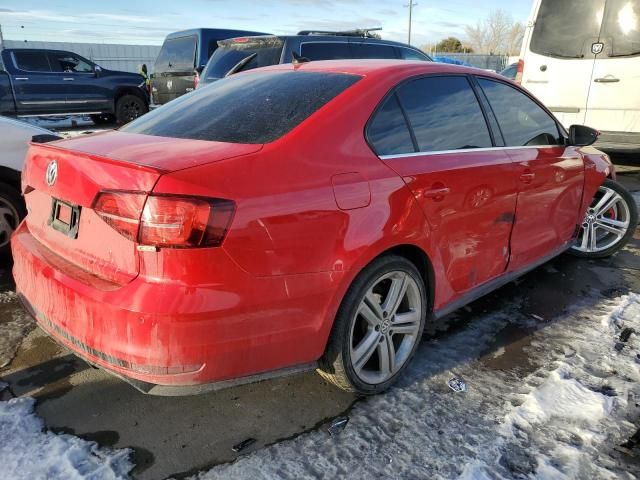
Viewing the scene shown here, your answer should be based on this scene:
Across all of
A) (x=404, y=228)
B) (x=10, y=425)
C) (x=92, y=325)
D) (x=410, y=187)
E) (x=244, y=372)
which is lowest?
(x=10, y=425)

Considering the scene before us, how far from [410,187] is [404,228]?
0.66ft

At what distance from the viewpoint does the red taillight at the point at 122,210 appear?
186 cm

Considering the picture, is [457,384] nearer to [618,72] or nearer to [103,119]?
[618,72]

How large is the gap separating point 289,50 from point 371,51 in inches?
67.0

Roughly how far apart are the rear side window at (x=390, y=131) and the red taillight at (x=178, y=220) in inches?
34.4

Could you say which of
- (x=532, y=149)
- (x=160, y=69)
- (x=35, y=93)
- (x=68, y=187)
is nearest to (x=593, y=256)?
(x=532, y=149)

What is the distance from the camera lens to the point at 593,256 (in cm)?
458

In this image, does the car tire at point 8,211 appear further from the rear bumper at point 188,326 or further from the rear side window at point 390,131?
the rear side window at point 390,131

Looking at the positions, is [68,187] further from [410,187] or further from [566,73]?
[566,73]

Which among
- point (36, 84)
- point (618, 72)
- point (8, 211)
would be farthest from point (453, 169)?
point (36, 84)

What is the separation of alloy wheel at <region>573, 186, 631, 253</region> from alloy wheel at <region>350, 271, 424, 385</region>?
255cm

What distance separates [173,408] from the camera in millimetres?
2508

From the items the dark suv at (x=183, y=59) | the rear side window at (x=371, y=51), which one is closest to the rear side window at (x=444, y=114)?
the rear side window at (x=371, y=51)

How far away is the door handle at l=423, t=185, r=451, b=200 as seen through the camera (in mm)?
2545
